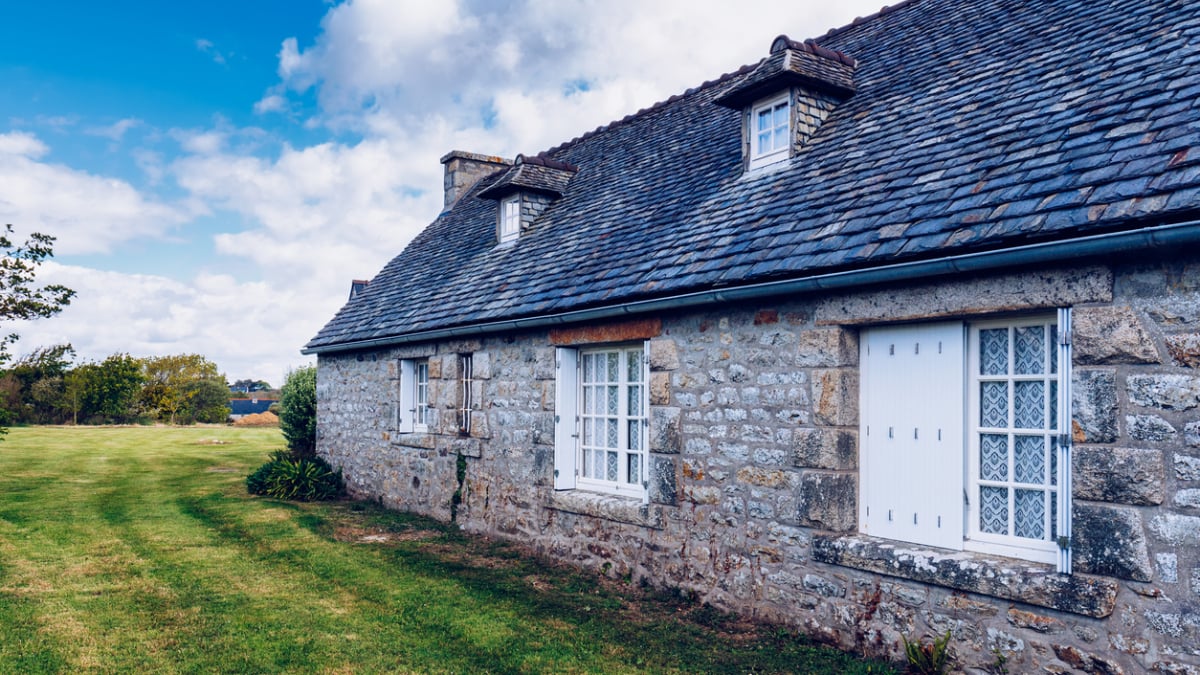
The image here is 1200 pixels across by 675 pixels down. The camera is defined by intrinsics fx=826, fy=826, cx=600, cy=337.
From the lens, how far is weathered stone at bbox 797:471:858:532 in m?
6.00

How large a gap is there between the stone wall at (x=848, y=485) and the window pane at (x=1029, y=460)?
381 mm

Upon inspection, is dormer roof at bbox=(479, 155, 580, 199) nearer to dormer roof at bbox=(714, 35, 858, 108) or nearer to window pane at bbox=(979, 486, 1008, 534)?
dormer roof at bbox=(714, 35, 858, 108)

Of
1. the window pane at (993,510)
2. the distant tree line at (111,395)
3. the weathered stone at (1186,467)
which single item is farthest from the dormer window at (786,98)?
the distant tree line at (111,395)

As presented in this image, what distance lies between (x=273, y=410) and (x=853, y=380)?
38.3 metres

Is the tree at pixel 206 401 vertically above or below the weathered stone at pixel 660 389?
below

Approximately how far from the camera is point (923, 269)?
5328 millimetres

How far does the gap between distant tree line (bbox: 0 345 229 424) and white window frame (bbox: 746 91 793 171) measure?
86.9ft

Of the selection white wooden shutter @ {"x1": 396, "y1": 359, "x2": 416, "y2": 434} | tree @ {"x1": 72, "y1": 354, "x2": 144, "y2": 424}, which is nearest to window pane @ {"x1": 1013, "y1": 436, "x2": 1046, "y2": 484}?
white wooden shutter @ {"x1": 396, "y1": 359, "x2": 416, "y2": 434}

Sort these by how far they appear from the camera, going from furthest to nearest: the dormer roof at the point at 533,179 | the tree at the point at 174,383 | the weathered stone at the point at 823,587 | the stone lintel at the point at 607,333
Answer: the tree at the point at 174,383 < the dormer roof at the point at 533,179 < the stone lintel at the point at 607,333 < the weathered stone at the point at 823,587

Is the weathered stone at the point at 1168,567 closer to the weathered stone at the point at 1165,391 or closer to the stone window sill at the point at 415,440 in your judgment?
the weathered stone at the point at 1165,391

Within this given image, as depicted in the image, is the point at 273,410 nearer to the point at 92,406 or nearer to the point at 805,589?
the point at 92,406

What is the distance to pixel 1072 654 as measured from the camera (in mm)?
4621

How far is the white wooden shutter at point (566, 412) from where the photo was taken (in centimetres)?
883

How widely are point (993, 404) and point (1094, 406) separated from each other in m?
0.71
